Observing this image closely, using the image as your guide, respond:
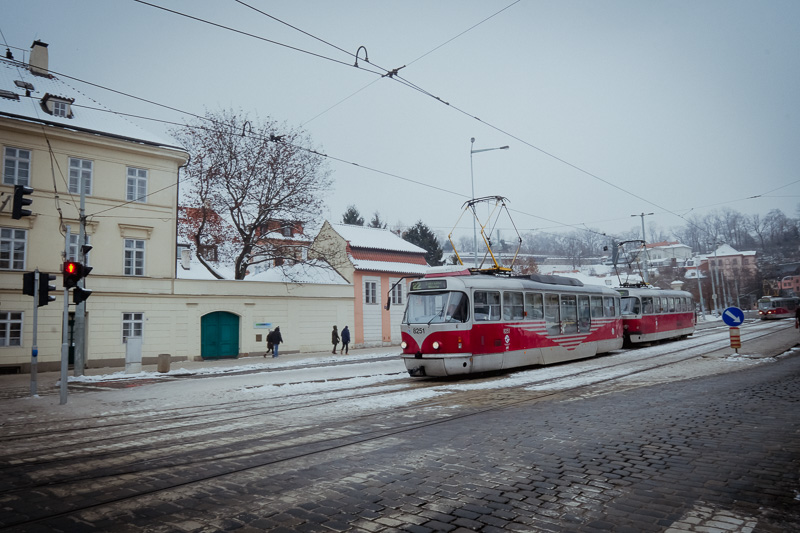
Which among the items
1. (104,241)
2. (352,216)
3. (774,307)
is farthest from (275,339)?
(774,307)

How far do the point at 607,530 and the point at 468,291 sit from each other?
423 inches

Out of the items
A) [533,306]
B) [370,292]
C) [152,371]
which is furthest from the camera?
[370,292]

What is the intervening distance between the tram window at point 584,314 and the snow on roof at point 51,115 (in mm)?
21391

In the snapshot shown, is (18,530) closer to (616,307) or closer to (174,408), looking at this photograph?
(174,408)

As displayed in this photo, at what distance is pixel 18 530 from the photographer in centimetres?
430

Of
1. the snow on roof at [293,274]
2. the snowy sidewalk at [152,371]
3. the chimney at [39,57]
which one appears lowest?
the snowy sidewalk at [152,371]

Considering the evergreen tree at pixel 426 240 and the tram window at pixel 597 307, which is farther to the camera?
the evergreen tree at pixel 426 240

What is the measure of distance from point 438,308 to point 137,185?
19739 mm

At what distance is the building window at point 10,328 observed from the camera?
898 inches

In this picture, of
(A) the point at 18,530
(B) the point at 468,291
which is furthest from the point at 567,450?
(B) the point at 468,291

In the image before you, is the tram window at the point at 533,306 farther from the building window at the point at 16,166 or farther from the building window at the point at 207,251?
the building window at the point at 16,166

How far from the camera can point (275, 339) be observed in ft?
93.0

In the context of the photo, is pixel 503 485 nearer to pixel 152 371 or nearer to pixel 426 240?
pixel 152 371

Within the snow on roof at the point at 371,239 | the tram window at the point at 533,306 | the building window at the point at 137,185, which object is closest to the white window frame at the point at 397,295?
the snow on roof at the point at 371,239
